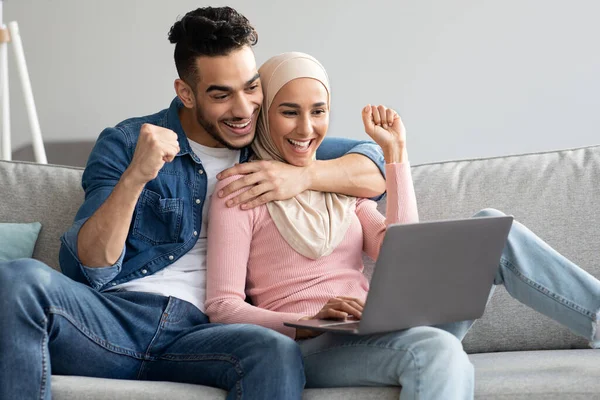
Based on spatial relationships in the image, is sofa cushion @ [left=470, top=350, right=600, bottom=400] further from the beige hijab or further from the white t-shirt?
the white t-shirt

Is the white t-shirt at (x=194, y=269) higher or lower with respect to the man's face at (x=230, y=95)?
lower

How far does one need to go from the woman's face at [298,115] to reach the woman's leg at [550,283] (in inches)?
19.6

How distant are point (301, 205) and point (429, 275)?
21.9 inches

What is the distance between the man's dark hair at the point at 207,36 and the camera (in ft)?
6.60

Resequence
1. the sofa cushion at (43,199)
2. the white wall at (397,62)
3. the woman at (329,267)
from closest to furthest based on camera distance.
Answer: the woman at (329,267) < the sofa cushion at (43,199) < the white wall at (397,62)

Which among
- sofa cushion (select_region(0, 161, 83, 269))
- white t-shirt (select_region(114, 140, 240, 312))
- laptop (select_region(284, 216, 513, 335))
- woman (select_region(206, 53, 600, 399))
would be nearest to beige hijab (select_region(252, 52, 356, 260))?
woman (select_region(206, 53, 600, 399))

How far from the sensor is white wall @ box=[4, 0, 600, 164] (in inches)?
123

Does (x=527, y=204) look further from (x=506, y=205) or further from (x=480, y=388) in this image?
(x=480, y=388)

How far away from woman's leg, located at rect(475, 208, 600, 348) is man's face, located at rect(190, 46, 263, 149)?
636 mm

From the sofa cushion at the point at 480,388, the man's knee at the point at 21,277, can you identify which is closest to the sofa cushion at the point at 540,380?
the sofa cushion at the point at 480,388

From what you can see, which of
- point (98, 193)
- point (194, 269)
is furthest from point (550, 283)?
point (98, 193)

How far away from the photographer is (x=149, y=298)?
6.09ft

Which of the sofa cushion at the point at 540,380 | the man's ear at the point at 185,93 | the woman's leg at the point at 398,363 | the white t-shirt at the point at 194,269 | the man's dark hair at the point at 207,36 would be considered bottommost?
the sofa cushion at the point at 540,380

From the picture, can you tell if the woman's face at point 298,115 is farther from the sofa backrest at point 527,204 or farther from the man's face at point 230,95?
the sofa backrest at point 527,204
